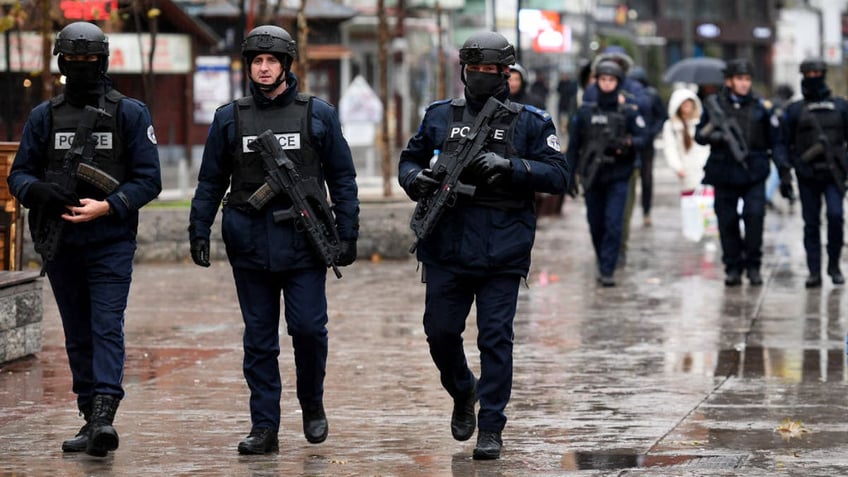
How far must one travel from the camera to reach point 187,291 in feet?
48.1

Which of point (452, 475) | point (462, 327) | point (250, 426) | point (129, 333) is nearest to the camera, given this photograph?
point (452, 475)

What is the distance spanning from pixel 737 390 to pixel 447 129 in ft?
8.88

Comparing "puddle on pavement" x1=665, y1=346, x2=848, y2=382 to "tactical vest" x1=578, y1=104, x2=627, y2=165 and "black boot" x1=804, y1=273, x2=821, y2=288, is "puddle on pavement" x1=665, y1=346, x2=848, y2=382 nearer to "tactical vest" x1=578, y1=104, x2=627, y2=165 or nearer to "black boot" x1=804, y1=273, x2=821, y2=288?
"black boot" x1=804, y1=273, x2=821, y2=288

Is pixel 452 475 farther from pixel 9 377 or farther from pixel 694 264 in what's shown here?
pixel 694 264

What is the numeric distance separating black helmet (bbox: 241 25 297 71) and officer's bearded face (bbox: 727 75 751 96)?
7.54m

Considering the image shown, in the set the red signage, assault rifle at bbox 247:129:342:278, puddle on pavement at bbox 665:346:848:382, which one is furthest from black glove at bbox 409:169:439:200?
the red signage

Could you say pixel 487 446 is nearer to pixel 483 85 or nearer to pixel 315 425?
pixel 315 425

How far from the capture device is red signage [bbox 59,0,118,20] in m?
17.5

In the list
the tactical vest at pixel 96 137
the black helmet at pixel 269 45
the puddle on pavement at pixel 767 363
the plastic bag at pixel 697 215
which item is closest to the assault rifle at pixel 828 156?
the puddle on pavement at pixel 767 363

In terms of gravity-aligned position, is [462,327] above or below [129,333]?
above

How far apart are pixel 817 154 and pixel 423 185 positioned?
7.45 meters

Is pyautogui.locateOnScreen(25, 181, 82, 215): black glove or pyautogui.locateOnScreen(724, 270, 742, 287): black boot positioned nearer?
pyautogui.locateOnScreen(25, 181, 82, 215): black glove

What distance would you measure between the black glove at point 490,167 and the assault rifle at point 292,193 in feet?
2.13

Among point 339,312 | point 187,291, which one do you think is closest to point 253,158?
point 339,312
